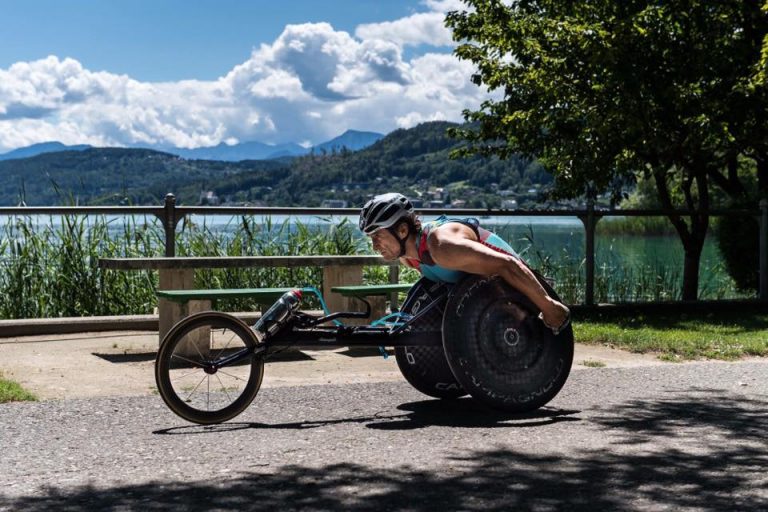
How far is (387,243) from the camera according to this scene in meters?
6.98

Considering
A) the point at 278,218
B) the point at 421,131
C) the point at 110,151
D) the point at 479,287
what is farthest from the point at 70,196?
the point at 110,151

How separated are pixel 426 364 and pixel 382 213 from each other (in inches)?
45.7

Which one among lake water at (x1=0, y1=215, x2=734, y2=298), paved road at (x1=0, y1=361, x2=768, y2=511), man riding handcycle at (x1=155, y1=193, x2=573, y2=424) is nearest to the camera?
paved road at (x1=0, y1=361, x2=768, y2=511)

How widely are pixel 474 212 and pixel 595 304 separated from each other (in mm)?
2451

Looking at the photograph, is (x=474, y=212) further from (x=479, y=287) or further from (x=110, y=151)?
(x=110, y=151)

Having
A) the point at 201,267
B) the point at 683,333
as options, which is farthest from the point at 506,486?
the point at 683,333

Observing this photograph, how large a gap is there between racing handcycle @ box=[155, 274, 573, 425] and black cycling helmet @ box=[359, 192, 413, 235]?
57 centimetres

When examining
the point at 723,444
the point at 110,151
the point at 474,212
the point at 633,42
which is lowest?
the point at 723,444

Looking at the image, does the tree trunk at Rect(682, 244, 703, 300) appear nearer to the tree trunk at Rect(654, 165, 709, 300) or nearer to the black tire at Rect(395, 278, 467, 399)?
the tree trunk at Rect(654, 165, 709, 300)

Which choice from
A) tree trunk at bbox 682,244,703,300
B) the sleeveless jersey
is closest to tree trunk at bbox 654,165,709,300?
tree trunk at bbox 682,244,703,300

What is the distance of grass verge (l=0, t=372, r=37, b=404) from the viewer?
7.60 m

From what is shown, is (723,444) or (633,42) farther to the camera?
(633,42)

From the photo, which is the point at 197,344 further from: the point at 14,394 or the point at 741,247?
the point at 741,247

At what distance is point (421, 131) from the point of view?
448 feet
